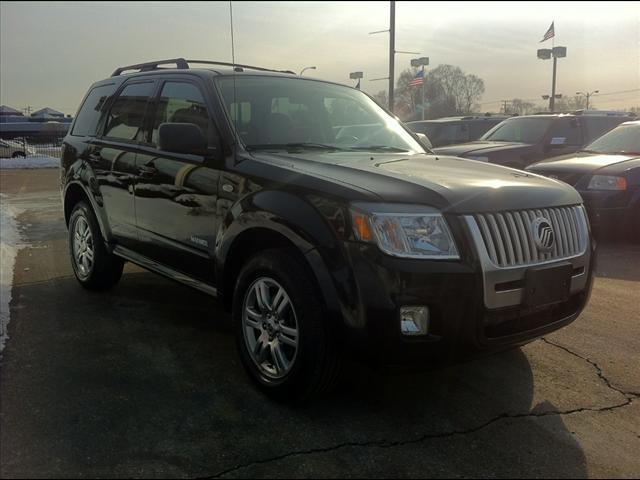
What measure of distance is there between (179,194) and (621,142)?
6.88 meters

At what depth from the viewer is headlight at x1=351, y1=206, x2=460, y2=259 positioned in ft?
8.57

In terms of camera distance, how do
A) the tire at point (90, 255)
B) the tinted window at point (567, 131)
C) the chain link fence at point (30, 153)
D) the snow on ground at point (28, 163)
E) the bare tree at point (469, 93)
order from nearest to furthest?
the tire at point (90, 255)
the tinted window at point (567, 131)
the snow on ground at point (28, 163)
the chain link fence at point (30, 153)
the bare tree at point (469, 93)

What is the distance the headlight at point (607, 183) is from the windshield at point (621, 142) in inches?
44.4

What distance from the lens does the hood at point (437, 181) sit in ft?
8.96

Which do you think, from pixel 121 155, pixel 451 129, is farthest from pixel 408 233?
pixel 451 129

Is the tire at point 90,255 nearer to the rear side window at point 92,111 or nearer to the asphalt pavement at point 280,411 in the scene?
the asphalt pavement at point 280,411

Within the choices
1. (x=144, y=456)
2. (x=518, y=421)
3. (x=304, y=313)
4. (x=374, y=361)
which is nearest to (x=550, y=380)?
(x=518, y=421)

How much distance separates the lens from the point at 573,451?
268 cm

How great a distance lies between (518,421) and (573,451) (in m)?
0.32

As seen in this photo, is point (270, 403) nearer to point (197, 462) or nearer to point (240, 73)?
point (197, 462)

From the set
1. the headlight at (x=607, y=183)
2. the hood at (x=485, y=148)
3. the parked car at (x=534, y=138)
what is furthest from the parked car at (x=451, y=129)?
the headlight at (x=607, y=183)

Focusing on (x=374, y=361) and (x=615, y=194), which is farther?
(x=615, y=194)

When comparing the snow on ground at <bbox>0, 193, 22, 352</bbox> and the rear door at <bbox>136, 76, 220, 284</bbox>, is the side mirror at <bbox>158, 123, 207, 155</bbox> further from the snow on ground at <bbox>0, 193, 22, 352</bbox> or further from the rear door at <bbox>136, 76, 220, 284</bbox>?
the snow on ground at <bbox>0, 193, 22, 352</bbox>

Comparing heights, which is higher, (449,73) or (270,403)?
(449,73)
